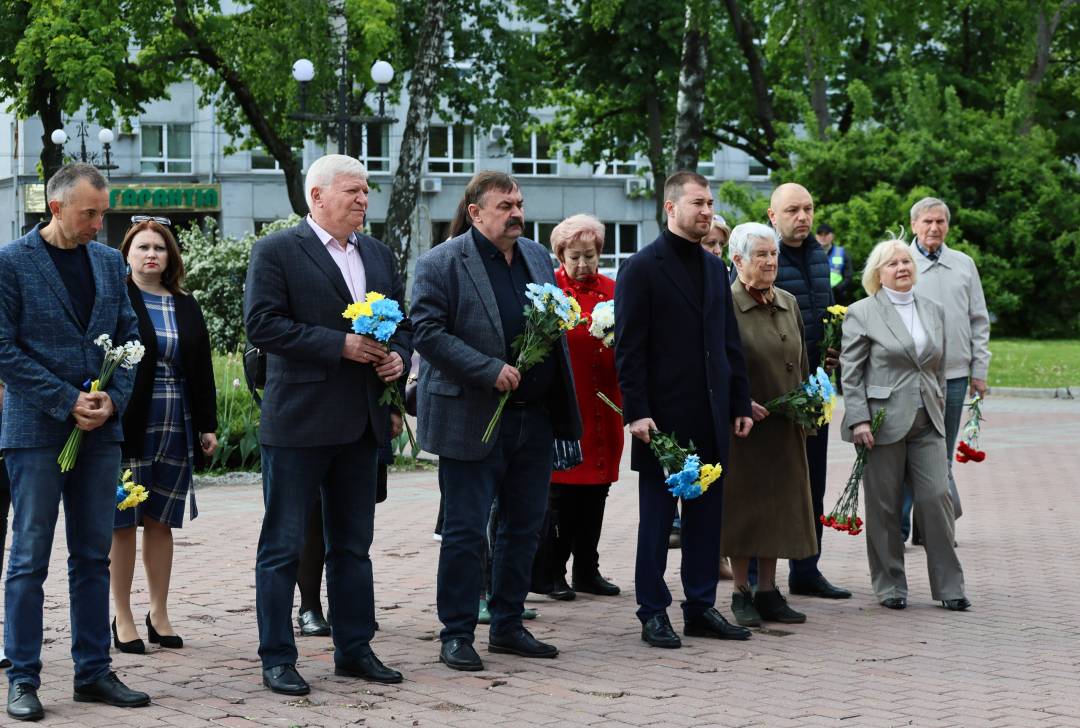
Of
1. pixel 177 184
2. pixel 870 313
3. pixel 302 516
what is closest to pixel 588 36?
pixel 177 184

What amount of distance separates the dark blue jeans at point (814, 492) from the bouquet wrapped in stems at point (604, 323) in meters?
1.26

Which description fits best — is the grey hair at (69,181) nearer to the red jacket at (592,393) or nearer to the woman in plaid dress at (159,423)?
the woman in plaid dress at (159,423)

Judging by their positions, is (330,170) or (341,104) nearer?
(330,170)

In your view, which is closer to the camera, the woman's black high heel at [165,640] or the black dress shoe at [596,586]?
the woman's black high heel at [165,640]

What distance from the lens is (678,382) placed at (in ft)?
23.4

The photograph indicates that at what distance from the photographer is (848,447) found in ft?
51.0

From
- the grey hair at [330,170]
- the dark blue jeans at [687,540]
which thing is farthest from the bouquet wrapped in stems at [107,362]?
the dark blue jeans at [687,540]

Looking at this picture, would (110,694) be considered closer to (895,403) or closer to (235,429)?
(895,403)

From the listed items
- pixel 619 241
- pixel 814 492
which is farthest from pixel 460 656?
pixel 619 241

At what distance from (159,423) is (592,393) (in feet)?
7.92

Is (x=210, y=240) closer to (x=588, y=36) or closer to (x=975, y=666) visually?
(x=588, y=36)

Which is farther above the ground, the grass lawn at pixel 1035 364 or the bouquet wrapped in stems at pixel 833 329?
the bouquet wrapped in stems at pixel 833 329

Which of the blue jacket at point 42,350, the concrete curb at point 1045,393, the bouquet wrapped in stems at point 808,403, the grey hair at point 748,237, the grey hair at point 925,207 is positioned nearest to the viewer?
the blue jacket at point 42,350

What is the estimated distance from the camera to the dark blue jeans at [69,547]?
5742mm
